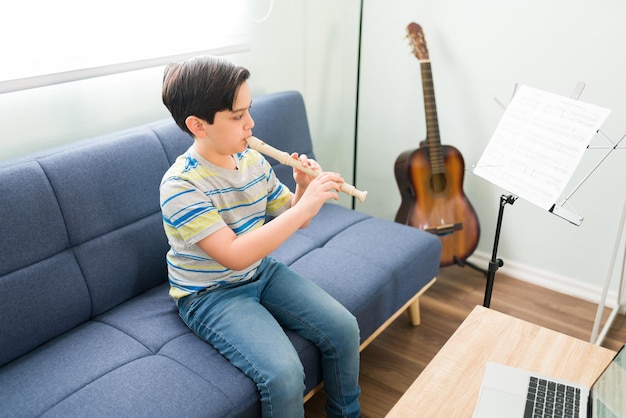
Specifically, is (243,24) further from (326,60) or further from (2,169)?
(2,169)

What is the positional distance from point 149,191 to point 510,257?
5.42 feet

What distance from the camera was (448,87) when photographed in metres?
2.55

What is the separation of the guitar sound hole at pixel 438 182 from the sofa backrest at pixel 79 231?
107 cm

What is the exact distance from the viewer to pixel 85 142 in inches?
67.6

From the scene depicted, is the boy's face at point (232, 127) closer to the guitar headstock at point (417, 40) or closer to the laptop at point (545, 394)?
the laptop at point (545, 394)

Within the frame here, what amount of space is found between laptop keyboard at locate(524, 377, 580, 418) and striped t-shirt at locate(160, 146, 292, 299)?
759 mm

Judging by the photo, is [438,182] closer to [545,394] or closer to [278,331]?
[278,331]

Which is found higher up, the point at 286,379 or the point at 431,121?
Result: the point at 431,121

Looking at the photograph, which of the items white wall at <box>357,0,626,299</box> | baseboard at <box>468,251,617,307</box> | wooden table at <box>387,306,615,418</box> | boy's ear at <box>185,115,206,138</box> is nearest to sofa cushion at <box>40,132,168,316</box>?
boy's ear at <box>185,115,206,138</box>

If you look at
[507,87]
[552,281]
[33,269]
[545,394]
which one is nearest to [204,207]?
[33,269]

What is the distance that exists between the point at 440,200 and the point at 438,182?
76 mm

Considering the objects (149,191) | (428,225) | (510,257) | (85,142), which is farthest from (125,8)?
(510,257)

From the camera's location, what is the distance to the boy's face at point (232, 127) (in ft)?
4.71

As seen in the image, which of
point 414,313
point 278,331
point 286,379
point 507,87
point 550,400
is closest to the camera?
point 550,400
